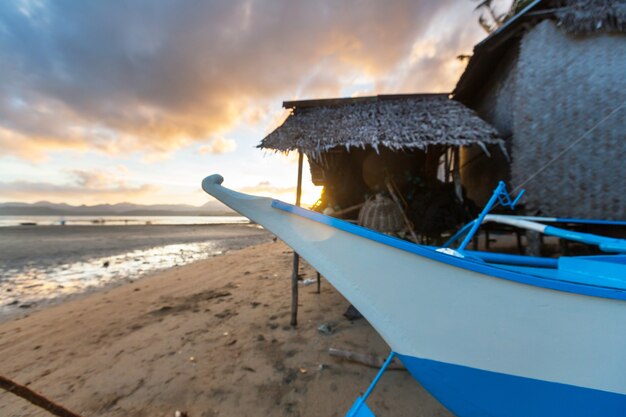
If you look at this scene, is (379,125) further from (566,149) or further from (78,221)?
(78,221)

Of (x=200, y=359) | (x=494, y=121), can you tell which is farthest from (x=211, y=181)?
(x=494, y=121)

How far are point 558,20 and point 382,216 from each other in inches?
197

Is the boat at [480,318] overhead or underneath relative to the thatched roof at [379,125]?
underneath

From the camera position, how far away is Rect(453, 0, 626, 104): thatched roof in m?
4.48

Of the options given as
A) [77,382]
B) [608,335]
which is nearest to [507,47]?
[608,335]

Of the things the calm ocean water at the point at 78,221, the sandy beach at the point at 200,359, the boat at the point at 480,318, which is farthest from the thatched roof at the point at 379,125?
the calm ocean water at the point at 78,221

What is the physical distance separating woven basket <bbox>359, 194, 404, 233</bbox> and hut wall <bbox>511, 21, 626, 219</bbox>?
2.47m

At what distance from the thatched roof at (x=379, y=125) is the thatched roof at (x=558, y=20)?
4.62 feet

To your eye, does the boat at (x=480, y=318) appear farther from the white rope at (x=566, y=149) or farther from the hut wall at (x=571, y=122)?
the hut wall at (x=571, y=122)

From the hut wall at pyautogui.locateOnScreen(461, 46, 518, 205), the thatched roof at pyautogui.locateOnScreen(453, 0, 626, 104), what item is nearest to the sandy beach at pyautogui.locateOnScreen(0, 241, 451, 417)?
the hut wall at pyautogui.locateOnScreen(461, 46, 518, 205)

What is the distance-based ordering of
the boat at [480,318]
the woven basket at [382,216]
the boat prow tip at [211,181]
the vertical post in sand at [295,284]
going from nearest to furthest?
the boat at [480,318] → the boat prow tip at [211,181] → the vertical post in sand at [295,284] → the woven basket at [382,216]

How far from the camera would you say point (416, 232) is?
208 inches

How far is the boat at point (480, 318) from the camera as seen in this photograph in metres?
1.30

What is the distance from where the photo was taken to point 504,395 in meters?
1.45
